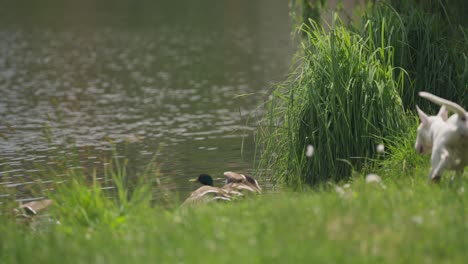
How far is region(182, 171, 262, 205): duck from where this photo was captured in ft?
34.2

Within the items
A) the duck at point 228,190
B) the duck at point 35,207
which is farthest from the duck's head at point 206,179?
the duck at point 35,207

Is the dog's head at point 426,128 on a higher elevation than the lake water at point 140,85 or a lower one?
higher

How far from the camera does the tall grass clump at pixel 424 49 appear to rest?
11961mm

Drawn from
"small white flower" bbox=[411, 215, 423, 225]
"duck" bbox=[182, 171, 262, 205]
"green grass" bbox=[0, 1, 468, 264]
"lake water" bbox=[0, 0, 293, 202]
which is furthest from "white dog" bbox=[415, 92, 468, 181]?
"lake water" bbox=[0, 0, 293, 202]

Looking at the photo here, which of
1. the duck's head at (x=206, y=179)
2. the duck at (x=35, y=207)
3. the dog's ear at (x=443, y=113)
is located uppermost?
the dog's ear at (x=443, y=113)

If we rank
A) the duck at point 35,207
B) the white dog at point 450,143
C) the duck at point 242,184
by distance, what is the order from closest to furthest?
the white dog at point 450,143, the duck at point 35,207, the duck at point 242,184

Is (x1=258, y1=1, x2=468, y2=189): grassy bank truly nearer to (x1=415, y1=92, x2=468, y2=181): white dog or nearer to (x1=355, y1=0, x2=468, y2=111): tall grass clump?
(x1=355, y1=0, x2=468, y2=111): tall grass clump

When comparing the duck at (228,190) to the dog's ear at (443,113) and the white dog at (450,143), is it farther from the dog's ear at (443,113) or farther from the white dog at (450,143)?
the white dog at (450,143)

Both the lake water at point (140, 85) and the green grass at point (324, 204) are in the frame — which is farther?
the lake water at point (140, 85)

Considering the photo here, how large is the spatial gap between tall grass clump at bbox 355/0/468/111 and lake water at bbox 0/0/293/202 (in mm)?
1890

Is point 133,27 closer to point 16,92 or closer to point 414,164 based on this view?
point 16,92

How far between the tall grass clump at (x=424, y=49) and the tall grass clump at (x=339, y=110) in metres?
0.70

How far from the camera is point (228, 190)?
11234mm

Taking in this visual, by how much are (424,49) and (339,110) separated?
2018 mm
